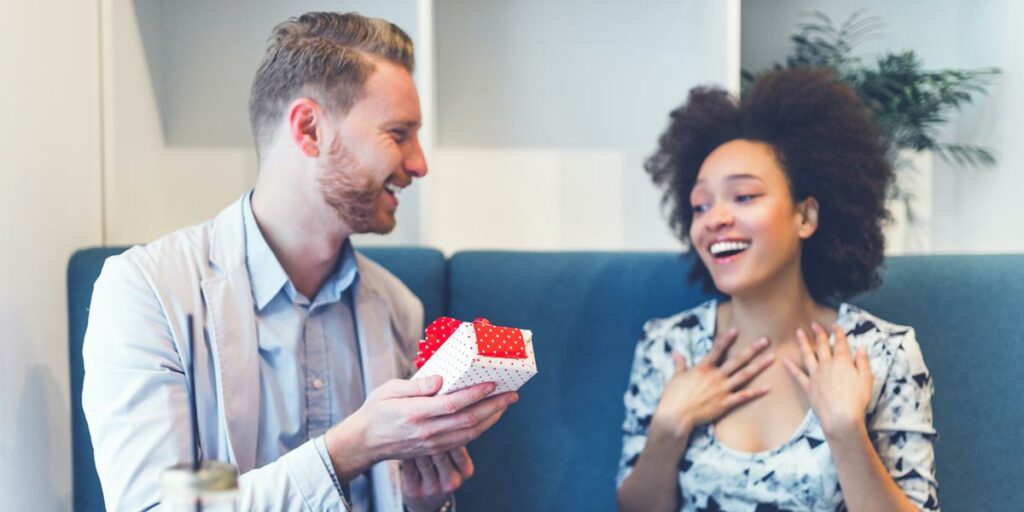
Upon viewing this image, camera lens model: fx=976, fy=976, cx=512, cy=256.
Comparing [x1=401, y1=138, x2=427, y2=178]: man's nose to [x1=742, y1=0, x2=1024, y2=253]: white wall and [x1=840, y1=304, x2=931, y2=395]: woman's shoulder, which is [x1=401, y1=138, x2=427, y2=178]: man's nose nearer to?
[x1=840, y1=304, x2=931, y2=395]: woman's shoulder

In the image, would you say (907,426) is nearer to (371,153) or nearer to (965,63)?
(371,153)

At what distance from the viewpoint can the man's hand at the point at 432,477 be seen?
1.49m

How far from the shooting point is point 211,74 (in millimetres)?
2193

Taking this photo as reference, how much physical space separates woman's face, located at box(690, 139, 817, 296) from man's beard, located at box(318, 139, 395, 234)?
0.55 metres

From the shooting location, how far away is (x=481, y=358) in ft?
3.88

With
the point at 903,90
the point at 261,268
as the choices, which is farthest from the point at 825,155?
the point at 261,268

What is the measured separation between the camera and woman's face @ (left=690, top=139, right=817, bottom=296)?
1605 millimetres

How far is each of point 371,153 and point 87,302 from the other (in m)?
0.63

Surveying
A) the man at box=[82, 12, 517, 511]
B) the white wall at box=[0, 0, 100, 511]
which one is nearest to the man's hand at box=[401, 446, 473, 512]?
the man at box=[82, 12, 517, 511]

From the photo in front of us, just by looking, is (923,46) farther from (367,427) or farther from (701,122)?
(367,427)

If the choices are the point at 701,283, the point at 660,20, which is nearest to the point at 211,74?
the point at 660,20

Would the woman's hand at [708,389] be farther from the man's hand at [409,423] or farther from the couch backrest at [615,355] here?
the man's hand at [409,423]

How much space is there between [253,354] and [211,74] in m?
0.98

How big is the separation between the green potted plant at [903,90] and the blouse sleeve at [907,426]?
0.67m
